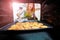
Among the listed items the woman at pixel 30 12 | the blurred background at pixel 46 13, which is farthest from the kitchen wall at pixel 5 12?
the woman at pixel 30 12

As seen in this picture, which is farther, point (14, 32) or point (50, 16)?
point (50, 16)

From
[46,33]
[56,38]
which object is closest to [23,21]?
[46,33]

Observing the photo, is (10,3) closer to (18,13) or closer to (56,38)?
(18,13)

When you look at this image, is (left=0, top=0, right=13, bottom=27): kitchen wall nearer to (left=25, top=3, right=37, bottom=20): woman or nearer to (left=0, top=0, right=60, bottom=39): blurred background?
(left=0, top=0, right=60, bottom=39): blurred background

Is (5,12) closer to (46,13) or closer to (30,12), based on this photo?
(30,12)

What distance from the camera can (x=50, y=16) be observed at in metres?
1.12

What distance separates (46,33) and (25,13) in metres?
0.29

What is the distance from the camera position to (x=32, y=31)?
1.03 m

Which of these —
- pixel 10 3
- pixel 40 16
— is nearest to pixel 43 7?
pixel 40 16

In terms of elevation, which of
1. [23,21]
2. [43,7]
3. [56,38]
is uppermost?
[43,7]

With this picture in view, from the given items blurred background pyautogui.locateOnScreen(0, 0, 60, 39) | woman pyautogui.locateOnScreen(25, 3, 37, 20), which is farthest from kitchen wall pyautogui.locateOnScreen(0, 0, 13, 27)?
woman pyautogui.locateOnScreen(25, 3, 37, 20)

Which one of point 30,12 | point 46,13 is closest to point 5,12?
point 30,12

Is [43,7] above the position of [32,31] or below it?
above

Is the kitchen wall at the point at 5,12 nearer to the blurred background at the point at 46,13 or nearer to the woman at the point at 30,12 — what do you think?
the blurred background at the point at 46,13
